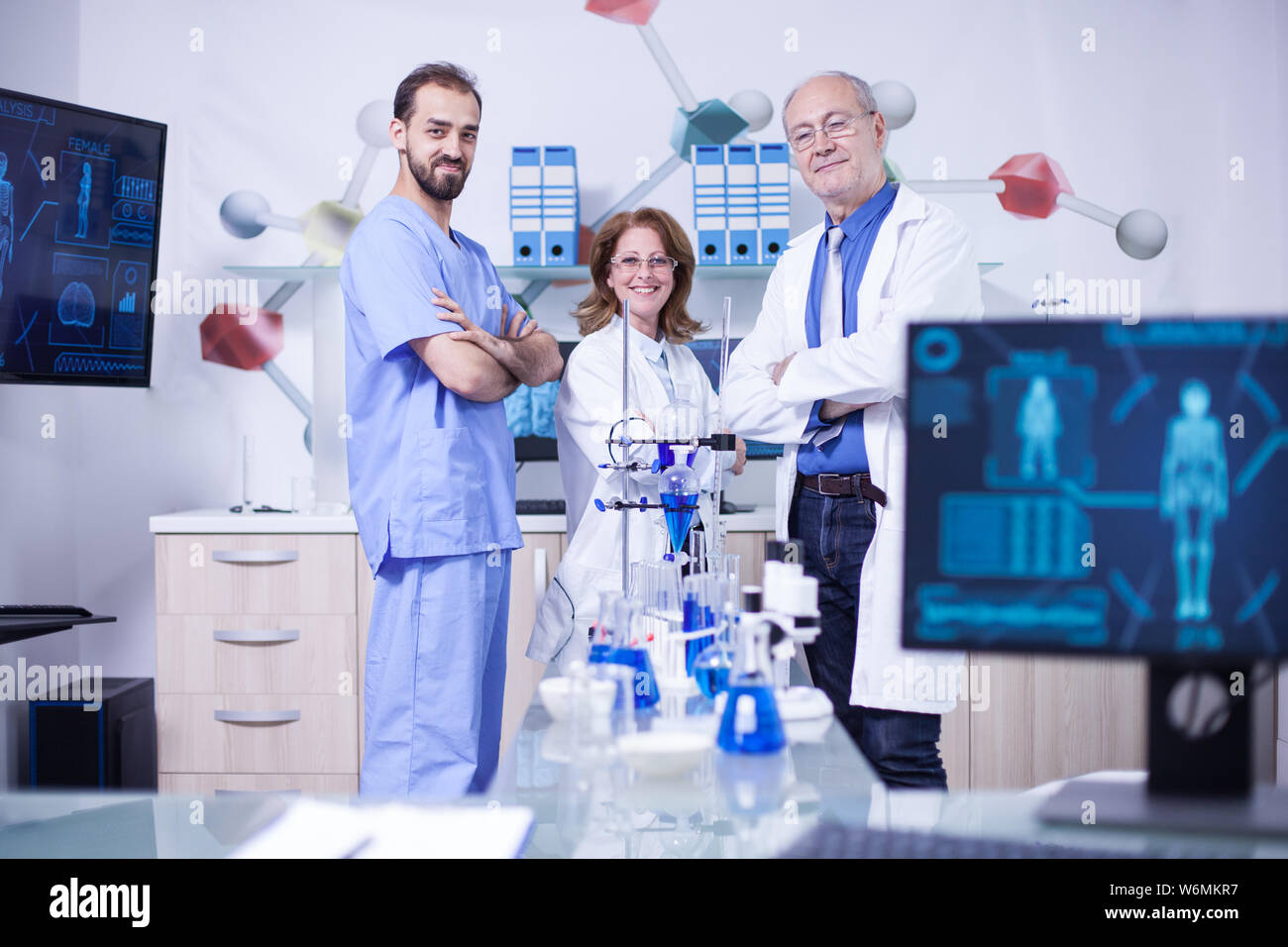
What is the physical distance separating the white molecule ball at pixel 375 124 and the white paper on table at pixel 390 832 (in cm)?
278

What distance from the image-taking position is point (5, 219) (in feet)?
6.85

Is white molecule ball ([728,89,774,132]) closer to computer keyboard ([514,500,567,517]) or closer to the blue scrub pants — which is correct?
computer keyboard ([514,500,567,517])

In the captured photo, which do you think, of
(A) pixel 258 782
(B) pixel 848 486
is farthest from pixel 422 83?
(A) pixel 258 782

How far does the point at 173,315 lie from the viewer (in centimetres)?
331

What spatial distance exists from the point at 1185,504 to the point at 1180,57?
10.3 feet

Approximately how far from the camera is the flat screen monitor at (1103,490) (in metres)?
0.82

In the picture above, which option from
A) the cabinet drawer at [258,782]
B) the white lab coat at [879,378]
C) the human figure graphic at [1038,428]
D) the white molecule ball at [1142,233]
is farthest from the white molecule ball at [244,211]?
the human figure graphic at [1038,428]

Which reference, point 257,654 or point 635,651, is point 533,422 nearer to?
point 257,654

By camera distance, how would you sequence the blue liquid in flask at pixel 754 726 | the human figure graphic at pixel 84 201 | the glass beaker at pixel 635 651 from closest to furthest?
the blue liquid in flask at pixel 754 726
the glass beaker at pixel 635 651
the human figure graphic at pixel 84 201

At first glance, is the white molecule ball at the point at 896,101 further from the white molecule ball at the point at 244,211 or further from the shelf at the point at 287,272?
the white molecule ball at the point at 244,211

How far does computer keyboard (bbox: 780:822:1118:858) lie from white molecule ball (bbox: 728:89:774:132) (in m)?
2.84

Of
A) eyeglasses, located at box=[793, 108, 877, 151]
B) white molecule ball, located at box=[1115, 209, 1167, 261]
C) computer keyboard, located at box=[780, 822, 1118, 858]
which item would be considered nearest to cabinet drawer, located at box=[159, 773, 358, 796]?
eyeglasses, located at box=[793, 108, 877, 151]
